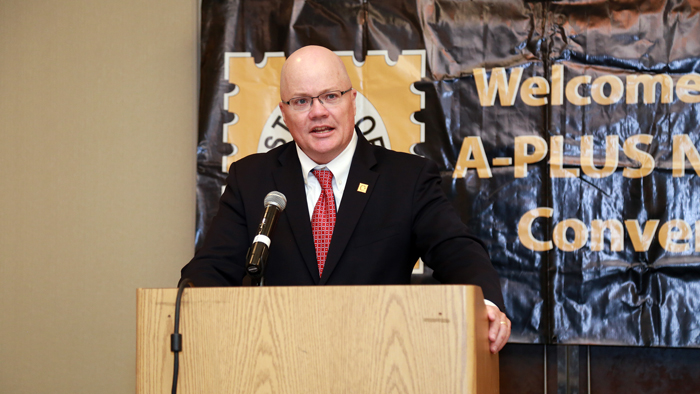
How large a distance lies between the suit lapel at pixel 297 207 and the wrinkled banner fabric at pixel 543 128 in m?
0.83

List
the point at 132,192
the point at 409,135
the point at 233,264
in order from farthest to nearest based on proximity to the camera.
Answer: the point at 132,192 → the point at 409,135 → the point at 233,264

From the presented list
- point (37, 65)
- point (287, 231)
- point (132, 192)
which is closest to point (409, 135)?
point (287, 231)

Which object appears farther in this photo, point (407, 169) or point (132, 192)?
point (132, 192)

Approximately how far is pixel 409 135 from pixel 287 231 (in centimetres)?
102

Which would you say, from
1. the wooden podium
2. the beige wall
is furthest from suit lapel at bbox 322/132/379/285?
the beige wall

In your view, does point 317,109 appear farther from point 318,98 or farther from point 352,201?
point 352,201

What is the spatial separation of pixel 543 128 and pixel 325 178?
1103mm

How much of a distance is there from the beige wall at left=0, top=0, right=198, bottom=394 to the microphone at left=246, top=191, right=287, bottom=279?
1703mm

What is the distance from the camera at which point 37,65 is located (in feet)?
9.92

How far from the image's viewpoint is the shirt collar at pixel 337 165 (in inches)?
74.9

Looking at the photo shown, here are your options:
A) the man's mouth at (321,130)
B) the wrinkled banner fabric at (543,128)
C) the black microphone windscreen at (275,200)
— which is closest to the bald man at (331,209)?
the man's mouth at (321,130)

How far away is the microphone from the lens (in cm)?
119

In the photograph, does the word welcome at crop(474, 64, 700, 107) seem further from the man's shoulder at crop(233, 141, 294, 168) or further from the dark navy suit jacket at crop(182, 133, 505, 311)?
the man's shoulder at crop(233, 141, 294, 168)

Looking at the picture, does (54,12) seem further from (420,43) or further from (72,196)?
(420,43)
